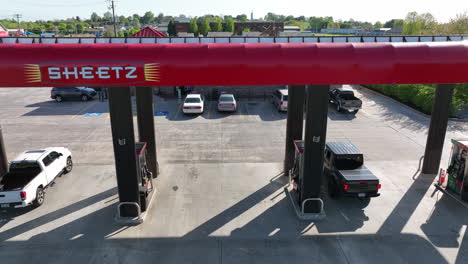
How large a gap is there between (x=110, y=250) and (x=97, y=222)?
177 cm

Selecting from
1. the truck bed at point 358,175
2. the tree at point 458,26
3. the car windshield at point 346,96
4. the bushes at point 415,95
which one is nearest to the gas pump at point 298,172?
the truck bed at point 358,175

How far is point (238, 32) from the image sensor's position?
3723 inches

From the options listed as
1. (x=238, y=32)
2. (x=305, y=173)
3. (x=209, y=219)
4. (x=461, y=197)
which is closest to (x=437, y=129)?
(x=461, y=197)

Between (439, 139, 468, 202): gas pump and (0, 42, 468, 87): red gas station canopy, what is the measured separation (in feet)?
14.6

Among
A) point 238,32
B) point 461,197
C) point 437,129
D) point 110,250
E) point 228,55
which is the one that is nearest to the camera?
point 228,55

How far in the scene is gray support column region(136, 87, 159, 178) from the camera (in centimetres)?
1343

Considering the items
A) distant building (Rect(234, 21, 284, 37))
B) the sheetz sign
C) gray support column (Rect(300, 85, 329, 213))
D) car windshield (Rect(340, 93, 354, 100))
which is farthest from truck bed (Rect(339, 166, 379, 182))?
distant building (Rect(234, 21, 284, 37))

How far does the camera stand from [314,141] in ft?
34.0

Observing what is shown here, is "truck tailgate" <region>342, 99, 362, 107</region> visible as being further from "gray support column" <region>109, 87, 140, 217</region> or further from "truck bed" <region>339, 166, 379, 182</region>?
"gray support column" <region>109, 87, 140, 217</region>

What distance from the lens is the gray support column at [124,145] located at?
382 inches

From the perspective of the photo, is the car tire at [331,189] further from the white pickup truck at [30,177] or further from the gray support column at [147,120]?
the white pickup truck at [30,177]

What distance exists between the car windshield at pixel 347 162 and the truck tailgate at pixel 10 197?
11.2 m

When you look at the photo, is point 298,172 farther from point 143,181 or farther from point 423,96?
point 423,96

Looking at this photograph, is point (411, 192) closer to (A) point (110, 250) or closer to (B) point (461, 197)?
(B) point (461, 197)
